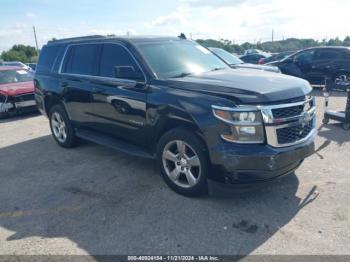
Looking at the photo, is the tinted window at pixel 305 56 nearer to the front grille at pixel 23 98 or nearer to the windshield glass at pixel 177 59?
the windshield glass at pixel 177 59

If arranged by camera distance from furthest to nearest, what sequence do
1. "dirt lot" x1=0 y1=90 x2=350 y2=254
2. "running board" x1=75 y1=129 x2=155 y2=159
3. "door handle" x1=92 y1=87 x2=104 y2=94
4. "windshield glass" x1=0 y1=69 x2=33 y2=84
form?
Result: "windshield glass" x1=0 y1=69 x2=33 y2=84
"door handle" x1=92 y1=87 x2=104 y2=94
"running board" x1=75 y1=129 x2=155 y2=159
"dirt lot" x1=0 y1=90 x2=350 y2=254

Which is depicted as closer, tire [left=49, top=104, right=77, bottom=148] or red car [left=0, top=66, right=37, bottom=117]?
tire [left=49, top=104, right=77, bottom=148]

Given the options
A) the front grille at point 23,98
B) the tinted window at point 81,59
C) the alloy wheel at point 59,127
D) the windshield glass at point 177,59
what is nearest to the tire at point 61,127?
the alloy wheel at point 59,127

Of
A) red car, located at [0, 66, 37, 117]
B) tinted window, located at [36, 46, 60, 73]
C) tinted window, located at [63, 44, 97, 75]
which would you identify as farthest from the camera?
red car, located at [0, 66, 37, 117]

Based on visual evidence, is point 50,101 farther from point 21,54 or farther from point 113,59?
point 21,54

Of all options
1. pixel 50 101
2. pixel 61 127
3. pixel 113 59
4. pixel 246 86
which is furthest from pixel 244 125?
pixel 50 101

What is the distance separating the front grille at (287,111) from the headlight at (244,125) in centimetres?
22

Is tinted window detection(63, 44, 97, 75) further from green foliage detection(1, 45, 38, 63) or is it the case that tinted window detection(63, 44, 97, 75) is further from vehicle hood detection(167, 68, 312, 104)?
green foliage detection(1, 45, 38, 63)

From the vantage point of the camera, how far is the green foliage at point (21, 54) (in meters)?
54.3

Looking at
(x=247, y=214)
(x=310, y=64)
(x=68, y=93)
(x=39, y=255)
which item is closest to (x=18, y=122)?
(x=68, y=93)

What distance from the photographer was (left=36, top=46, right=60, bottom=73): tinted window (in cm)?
669

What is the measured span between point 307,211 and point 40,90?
18.5ft

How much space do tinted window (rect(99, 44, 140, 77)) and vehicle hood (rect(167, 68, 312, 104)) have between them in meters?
0.89

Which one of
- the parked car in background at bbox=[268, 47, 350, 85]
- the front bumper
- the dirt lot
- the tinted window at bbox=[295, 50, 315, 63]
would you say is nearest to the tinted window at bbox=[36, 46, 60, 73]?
the dirt lot
